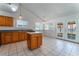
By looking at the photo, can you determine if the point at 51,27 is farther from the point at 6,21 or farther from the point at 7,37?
the point at 7,37

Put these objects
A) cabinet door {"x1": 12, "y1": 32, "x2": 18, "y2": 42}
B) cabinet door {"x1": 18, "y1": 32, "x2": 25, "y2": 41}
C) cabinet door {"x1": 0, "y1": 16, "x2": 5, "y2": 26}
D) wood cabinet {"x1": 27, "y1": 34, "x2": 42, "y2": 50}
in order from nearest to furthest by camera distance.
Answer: wood cabinet {"x1": 27, "y1": 34, "x2": 42, "y2": 50}, cabinet door {"x1": 0, "y1": 16, "x2": 5, "y2": 26}, cabinet door {"x1": 12, "y1": 32, "x2": 18, "y2": 42}, cabinet door {"x1": 18, "y1": 32, "x2": 25, "y2": 41}

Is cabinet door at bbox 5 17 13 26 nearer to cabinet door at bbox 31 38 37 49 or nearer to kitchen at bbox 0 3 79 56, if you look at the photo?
kitchen at bbox 0 3 79 56

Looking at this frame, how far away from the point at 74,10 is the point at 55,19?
0.64 meters

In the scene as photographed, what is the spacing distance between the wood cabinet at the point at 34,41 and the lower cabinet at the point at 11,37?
1.46m

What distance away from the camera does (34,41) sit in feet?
10.6

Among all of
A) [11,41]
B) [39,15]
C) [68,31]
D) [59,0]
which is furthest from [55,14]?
[11,41]

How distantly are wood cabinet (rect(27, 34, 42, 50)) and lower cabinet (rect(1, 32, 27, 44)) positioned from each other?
146 cm

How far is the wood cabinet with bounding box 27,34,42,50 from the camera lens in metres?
3.16

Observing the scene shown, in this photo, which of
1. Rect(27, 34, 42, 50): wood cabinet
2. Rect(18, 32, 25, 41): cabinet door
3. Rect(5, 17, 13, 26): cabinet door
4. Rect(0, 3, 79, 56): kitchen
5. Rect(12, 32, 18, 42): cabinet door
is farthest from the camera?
Rect(18, 32, 25, 41): cabinet door

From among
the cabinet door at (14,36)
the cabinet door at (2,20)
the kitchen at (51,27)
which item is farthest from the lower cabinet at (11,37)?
the kitchen at (51,27)

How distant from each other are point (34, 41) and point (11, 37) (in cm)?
162

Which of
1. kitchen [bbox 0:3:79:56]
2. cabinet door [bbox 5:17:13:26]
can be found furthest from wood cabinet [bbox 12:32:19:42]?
kitchen [bbox 0:3:79:56]

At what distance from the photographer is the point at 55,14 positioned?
2.65 m

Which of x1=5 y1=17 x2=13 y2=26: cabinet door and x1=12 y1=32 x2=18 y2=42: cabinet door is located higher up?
x1=5 y1=17 x2=13 y2=26: cabinet door
